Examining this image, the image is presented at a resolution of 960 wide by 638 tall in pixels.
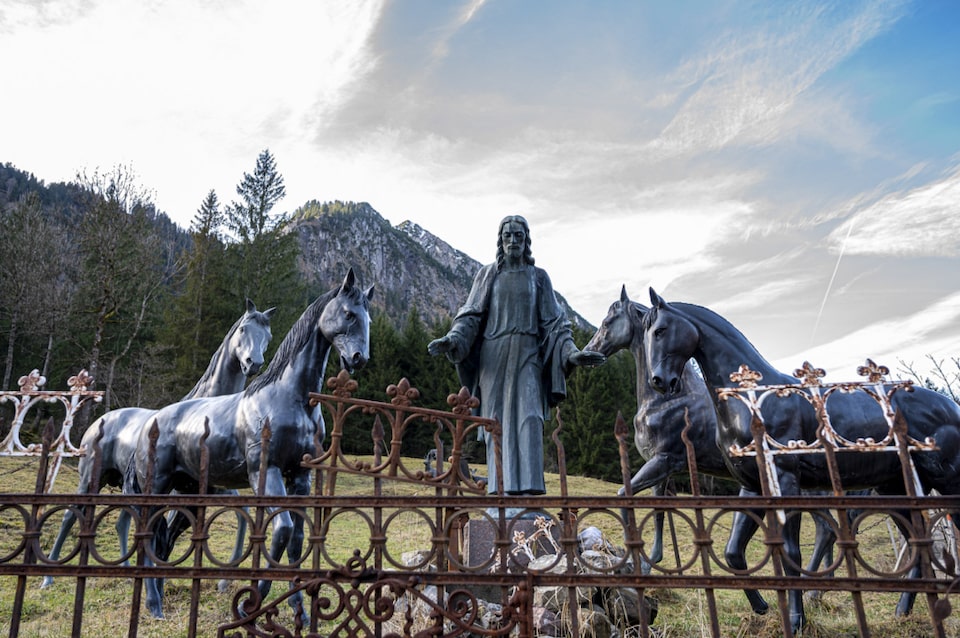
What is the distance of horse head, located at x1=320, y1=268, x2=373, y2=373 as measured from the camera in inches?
183

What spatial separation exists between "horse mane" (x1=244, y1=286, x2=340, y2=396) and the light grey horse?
1.01m

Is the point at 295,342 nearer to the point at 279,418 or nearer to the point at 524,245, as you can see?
the point at 279,418

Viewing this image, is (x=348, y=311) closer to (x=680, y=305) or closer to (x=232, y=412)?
(x=232, y=412)

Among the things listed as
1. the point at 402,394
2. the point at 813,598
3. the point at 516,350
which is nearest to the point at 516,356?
the point at 516,350

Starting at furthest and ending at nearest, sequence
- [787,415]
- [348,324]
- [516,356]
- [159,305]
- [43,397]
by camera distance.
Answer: [159,305] < [516,356] < [348,324] < [787,415] < [43,397]

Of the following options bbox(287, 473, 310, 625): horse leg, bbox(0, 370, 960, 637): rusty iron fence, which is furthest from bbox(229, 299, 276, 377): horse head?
bbox(0, 370, 960, 637): rusty iron fence

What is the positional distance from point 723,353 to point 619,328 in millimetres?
1783

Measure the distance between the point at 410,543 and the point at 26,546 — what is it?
24.1 feet

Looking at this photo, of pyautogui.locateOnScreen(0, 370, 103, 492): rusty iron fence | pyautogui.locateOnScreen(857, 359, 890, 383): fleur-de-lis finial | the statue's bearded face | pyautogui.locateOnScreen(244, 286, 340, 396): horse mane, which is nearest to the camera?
pyautogui.locateOnScreen(857, 359, 890, 383): fleur-de-lis finial

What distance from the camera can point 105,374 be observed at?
2098 cm

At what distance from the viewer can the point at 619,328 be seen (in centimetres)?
632

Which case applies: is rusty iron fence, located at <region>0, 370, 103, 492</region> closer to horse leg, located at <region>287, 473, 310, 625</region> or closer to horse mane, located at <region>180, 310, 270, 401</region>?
horse leg, located at <region>287, 473, 310, 625</region>

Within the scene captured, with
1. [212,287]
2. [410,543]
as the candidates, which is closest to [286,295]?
[212,287]

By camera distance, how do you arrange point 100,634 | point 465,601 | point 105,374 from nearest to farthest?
point 465,601 → point 100,634 → point 105,374
